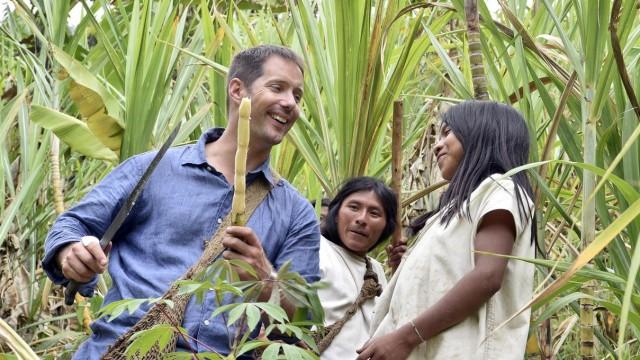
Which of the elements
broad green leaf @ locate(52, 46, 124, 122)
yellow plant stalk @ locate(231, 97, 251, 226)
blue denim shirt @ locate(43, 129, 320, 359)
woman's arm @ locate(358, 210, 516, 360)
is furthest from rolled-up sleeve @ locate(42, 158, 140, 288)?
broad green leaf @ locate(52, 46, 124, 122)

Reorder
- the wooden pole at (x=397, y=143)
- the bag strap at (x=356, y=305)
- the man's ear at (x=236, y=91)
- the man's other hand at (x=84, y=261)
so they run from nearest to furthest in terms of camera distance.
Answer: the man's other hand at (x=84, y=261), the man's ear at (x=236, y=91), the wooden pole at (x=397, y=143), the bag strap at (x=356, y=305)

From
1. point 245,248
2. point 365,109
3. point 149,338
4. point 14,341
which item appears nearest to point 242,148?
point 245,248

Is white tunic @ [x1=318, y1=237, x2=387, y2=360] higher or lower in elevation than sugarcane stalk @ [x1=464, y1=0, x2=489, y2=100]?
lower

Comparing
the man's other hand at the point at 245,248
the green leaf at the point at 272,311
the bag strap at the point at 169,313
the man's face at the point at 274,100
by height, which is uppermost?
the man's face at the point at 274,100

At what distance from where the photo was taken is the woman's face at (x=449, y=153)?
244cm

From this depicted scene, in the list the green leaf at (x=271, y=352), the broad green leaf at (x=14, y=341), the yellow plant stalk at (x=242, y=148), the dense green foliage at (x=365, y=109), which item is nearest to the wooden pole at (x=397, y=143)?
the dense green foliage at (x=365, y=109)

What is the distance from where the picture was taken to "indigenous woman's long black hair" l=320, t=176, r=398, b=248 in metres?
3.14

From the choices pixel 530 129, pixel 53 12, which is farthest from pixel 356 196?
pixel 53 12

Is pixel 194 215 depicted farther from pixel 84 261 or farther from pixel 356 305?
pixel 356 305

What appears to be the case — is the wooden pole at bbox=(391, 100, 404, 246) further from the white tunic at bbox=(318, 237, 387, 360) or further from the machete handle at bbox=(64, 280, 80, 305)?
the machete handle at bbox=(64, 280, 80, 305)

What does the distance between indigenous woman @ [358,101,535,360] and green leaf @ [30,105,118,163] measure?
1.20 metres

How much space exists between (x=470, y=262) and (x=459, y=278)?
4 centimetres

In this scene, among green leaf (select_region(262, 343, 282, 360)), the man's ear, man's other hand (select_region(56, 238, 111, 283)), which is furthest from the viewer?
the man's ear

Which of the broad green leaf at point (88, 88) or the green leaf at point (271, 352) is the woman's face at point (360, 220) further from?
the green leaf at point (271, 352)
